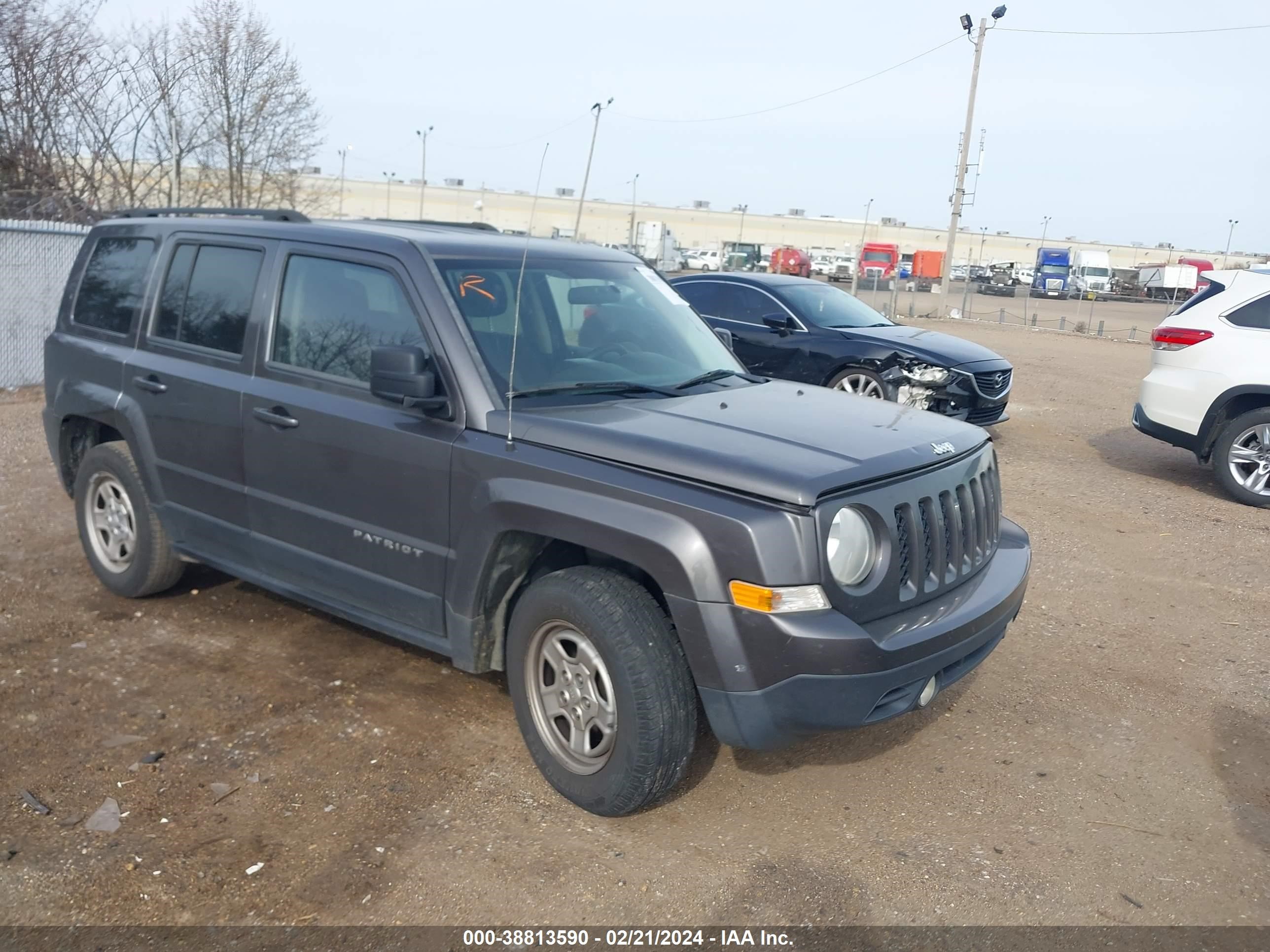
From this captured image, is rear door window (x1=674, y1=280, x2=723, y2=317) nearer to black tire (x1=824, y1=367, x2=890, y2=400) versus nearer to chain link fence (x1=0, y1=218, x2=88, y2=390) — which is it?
black tire (x1=824, y1=367, x2=890, y2=400)

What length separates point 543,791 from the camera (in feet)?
13.0

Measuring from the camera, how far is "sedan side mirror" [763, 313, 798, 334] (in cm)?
1080

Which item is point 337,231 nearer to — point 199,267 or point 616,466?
point 199,267

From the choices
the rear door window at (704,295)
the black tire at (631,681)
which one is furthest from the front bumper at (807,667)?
the rear door window at (704,295)

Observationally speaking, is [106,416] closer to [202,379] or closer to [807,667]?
[202,379]

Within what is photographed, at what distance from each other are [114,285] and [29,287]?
25.7 feet

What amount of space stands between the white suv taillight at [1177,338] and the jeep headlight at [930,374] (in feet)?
5.80

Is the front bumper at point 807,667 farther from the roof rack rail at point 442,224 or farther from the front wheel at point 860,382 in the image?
the front wheel at point 860,382

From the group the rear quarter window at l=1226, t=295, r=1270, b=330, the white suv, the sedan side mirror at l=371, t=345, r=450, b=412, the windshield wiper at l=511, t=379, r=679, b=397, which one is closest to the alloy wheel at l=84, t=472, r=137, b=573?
the sedan side mirror at l=371, t=345, r=450, b=412

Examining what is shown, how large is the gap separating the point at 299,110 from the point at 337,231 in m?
17.3

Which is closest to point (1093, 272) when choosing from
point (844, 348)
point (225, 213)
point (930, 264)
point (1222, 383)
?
point (930, 264)

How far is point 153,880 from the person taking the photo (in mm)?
3350

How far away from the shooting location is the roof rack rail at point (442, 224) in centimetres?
538

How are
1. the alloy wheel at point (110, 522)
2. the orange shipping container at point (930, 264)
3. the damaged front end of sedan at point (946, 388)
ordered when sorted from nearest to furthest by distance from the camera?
the alloy wheel at point (110, 522), the damaged front end of sedan at point (946, 388), the orange shipping container at point (930, 264)
